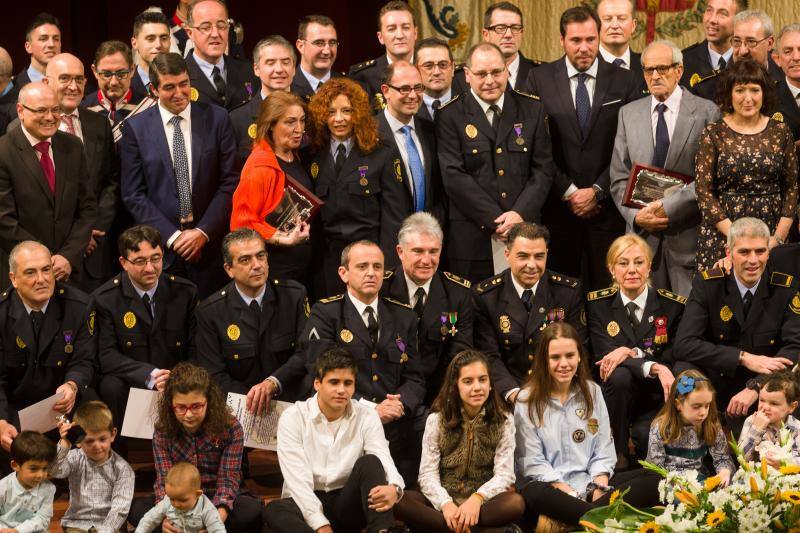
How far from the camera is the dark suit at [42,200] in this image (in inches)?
238

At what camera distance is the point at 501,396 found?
567 cm

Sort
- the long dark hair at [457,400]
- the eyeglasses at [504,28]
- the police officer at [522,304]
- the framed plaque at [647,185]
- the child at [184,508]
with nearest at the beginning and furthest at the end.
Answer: the child at [184,508] → the long dark hair at [457,400] → the police officer at [522,304] → the framed plaque at [647,185] → the eyeglasses at [504,28]

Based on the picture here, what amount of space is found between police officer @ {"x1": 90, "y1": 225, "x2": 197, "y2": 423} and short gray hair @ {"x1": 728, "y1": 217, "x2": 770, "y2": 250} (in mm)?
2527

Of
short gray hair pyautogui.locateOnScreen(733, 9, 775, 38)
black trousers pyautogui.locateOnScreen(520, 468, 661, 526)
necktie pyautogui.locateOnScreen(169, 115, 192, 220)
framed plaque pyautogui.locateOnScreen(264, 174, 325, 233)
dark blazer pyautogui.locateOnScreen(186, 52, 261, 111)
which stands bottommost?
black trousers pyautogui.locateOnScreen(520, 468, 661, 526)

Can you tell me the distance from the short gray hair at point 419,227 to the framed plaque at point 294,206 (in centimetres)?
44

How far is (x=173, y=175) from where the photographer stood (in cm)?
622

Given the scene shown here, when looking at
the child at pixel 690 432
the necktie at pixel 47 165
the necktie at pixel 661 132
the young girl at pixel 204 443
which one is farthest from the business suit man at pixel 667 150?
the necktie at pixel 47 165

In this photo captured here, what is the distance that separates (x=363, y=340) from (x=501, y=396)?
67cm

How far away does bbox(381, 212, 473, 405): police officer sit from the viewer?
5.89 meters

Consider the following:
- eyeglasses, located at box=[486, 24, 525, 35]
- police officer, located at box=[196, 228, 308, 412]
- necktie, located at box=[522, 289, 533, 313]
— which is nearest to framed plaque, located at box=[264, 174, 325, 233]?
police officer, located at box=[196, 228, 308, 412]

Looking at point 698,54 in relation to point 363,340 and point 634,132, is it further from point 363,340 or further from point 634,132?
point 363,340

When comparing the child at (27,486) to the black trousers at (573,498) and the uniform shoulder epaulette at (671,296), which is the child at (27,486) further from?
the uniform shoulder epaulette at (671,296)

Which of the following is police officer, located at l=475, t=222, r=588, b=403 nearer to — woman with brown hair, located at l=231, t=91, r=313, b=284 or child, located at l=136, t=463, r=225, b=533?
woman with brown hair, located at l=231, t=91, r=313, b=284

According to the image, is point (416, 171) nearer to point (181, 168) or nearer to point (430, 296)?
point (430, 296)
